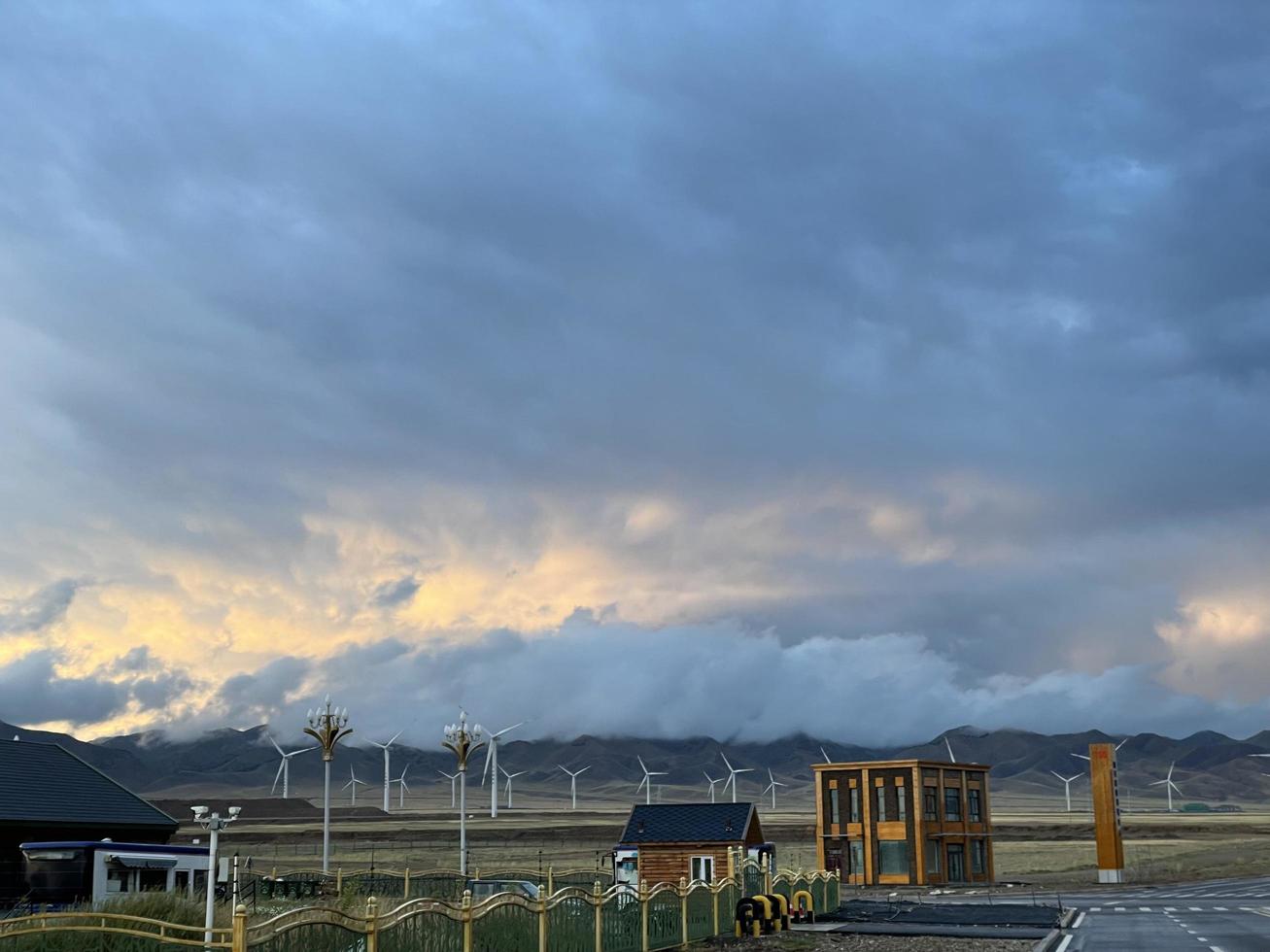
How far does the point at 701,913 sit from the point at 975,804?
247 ft

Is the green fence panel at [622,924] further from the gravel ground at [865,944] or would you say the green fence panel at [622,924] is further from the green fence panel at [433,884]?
the green fence panel at [433,884]

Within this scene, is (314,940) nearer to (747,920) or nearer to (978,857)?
(747,920)

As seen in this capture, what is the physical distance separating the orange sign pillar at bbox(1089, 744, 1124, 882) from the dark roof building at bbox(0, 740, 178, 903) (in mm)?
62846

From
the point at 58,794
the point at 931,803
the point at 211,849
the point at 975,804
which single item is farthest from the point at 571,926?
the point at 975,804

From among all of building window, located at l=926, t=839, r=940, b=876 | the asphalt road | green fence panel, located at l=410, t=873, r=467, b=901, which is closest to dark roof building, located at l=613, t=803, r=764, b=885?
green fence panel, located at l=410, t=873, r=467, b=901

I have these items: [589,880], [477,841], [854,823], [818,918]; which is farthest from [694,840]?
[477,841]

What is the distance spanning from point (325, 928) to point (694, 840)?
46055mm

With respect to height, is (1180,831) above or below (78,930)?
below

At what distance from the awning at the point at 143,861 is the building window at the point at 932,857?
66.9 metres

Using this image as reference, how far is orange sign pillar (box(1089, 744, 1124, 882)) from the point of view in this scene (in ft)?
291

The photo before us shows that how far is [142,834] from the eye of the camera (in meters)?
54.0

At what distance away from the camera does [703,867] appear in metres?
64.2

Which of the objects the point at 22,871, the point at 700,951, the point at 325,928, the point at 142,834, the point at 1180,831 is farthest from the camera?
the point at 1180,831

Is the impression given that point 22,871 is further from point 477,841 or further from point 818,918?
point 477,841
